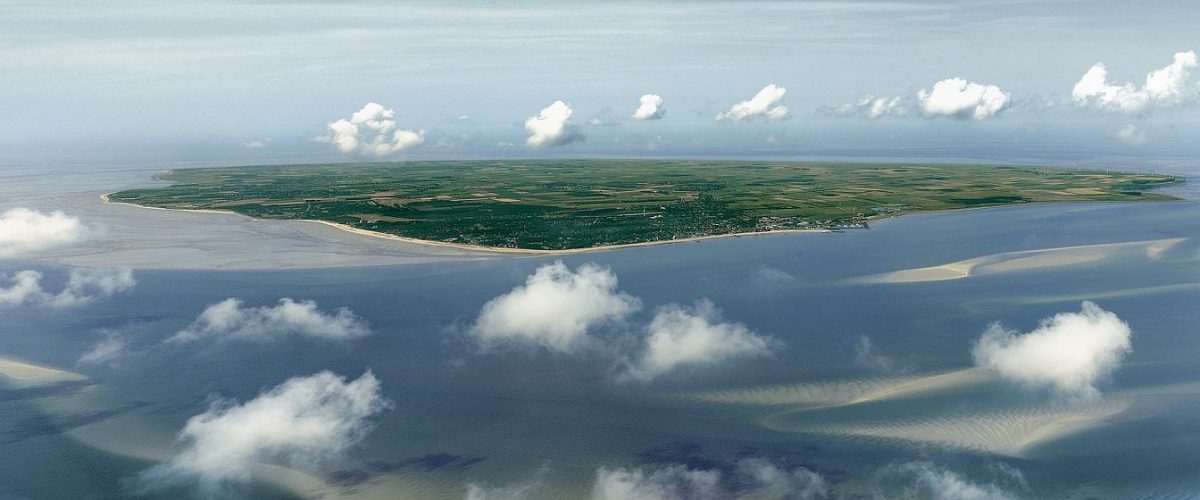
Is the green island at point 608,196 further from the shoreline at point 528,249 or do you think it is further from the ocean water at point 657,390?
the ocean water at point 657,390

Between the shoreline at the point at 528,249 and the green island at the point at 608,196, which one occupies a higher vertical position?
the green island at the point at 608,196

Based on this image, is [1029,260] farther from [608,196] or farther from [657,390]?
[608,196]

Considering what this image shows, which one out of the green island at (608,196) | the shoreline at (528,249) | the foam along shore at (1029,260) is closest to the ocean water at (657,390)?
the foam along shore at (1029,260)

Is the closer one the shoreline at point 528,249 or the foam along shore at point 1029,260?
the foam along shore at point 1029,260

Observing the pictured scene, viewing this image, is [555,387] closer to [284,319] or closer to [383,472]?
[383,472]

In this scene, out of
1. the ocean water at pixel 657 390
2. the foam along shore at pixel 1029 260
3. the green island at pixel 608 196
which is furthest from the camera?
the green island at pixel 608 196

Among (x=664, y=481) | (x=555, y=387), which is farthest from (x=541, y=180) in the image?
(x=664, y=481)

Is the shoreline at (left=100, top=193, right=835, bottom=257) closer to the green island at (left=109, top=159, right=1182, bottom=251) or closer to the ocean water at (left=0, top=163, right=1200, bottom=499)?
the green island at (left=109, top=159, right=1182, bottom=251)
